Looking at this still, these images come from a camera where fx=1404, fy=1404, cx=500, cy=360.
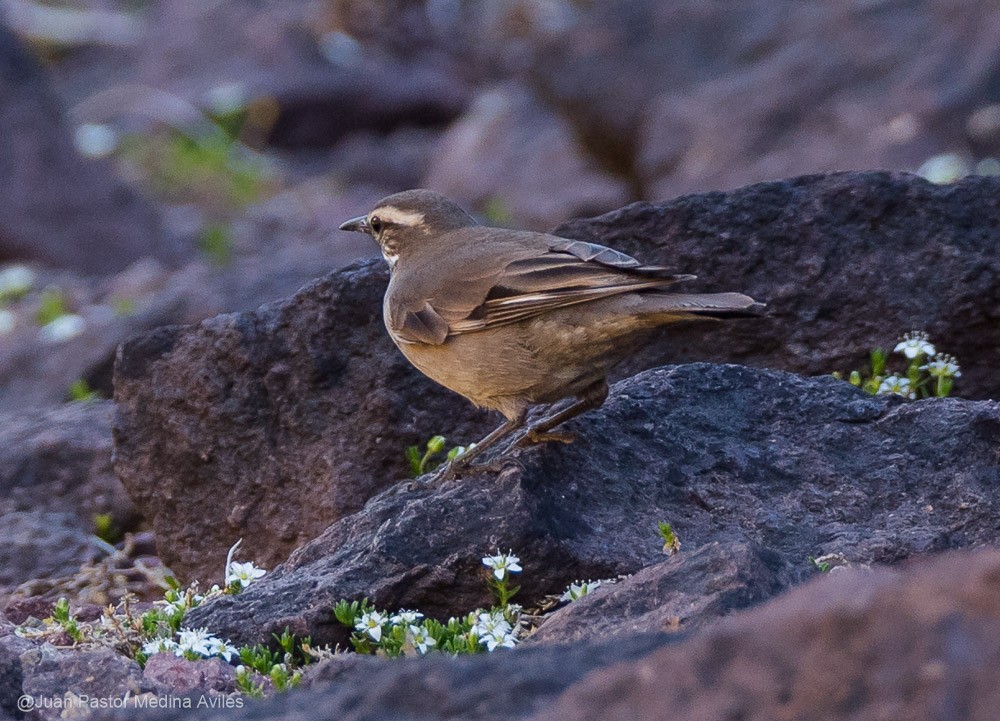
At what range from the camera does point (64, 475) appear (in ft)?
26.9

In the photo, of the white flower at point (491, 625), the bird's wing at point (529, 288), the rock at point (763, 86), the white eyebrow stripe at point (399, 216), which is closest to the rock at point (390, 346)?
the white eyebrow stripe at point (399, 216)

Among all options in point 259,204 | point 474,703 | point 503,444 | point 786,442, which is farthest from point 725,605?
point 259,204

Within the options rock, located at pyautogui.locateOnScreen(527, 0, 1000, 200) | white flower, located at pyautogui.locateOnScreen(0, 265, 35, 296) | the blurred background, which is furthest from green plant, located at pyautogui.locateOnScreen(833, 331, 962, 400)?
white flower, located at pyautogui.locateOnScreen(0, 265, 35, 296)

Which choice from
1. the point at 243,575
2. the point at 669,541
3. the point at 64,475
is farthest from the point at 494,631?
the point at 64,475

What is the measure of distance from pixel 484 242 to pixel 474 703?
3.83 meters

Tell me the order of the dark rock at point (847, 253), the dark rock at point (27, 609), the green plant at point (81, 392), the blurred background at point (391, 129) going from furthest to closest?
the blurred background at point (391, 129), the green plant at point (81, 392), the dark rock at point (847, 253), the dark rock at point (27, 609)

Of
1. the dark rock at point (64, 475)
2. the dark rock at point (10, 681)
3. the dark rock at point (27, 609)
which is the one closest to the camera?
the dark rock at point (10, 681)

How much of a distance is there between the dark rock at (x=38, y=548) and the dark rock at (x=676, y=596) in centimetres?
370

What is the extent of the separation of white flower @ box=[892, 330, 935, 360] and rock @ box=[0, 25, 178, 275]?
31.9 feet

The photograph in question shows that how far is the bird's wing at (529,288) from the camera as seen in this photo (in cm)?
582

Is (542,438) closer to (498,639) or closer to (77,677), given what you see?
(498,639)

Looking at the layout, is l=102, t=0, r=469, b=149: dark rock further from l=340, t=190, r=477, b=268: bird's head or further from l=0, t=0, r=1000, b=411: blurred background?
l=340, t=190, r=477, b=268: bird's head

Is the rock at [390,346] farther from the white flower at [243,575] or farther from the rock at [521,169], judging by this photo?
the rock at [521,169]

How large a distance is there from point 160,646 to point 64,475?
138 inches
